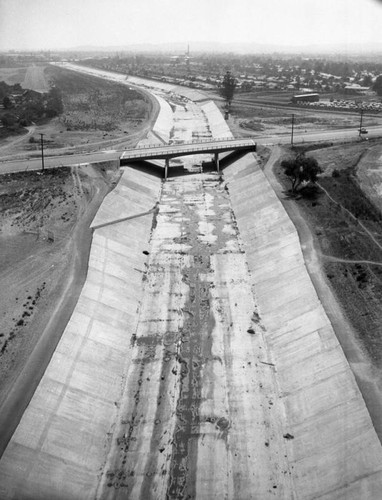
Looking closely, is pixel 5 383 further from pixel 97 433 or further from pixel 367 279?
pixel 367 279

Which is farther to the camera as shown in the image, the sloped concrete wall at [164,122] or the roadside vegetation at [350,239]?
the sloped concrete wall at [164,122]

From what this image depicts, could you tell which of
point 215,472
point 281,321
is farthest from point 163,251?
point 215,472

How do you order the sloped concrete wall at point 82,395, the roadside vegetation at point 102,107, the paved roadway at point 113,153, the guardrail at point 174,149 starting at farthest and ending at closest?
the roadside vegetation at point 102,107 < the guardrail at point 174,149 < the paved roadway at point 113,153 < the sloped concrete wall at point 82,395

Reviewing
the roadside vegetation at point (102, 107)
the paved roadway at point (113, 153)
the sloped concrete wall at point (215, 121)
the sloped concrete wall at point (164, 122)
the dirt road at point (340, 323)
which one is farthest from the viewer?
the roadside vegetation at point (102, 107)

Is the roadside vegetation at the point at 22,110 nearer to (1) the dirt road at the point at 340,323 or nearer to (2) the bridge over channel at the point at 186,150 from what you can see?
(2) the bridge over channel at the point at 186,150

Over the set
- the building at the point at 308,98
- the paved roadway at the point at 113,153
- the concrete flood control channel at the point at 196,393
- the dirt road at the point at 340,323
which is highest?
the building at the point at 308,98

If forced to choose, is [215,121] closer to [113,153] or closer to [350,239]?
[113,153]

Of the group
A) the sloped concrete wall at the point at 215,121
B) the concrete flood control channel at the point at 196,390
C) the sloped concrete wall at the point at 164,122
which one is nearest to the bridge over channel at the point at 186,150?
the sloped concrete wall at the point at 215,121
